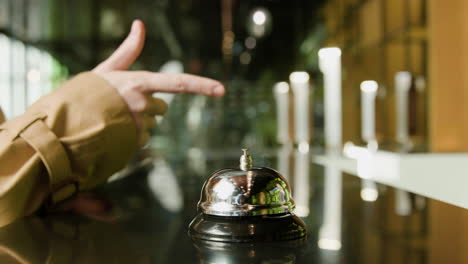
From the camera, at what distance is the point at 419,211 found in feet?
2.09

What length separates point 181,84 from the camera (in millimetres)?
A: 732

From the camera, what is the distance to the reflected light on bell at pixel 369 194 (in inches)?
29.7

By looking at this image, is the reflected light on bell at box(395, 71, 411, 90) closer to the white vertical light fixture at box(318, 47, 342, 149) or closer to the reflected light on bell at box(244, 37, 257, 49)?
the white vertical light fixture at box(318, 47, 342, 149)

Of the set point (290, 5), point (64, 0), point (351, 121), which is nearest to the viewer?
point (64, 0)

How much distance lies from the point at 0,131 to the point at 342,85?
20.3 feet

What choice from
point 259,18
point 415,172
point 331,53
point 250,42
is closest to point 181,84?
point 415,172

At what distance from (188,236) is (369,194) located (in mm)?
422

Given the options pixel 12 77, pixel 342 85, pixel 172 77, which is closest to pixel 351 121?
pixel 342 85

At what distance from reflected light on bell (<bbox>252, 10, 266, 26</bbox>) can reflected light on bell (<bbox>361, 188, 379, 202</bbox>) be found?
608 centimetres

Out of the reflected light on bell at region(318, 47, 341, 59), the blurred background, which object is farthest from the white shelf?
the reflected light on bell at region(318, 47, 341, 59)

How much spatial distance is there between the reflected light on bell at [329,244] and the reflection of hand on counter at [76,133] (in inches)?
12.1

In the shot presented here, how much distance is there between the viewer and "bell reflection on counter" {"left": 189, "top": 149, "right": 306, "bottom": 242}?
0.44 m

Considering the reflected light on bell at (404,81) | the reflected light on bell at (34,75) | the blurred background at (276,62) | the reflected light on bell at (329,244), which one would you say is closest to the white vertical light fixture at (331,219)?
the reflected light on bell at (329,244)

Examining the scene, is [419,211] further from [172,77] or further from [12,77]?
[12,77]
